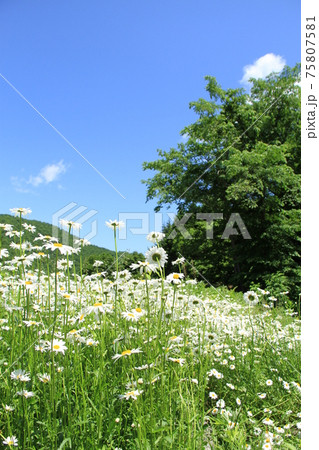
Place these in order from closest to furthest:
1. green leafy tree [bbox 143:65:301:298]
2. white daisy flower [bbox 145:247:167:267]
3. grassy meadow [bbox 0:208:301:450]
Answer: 1. grassy meadow [bbox 0:208:301:450]
2. white daisy flower [bbox 145:247:167:267]
3. green leafy tree [bbox 143:65:301:298]

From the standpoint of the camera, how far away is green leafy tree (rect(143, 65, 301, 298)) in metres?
16.6

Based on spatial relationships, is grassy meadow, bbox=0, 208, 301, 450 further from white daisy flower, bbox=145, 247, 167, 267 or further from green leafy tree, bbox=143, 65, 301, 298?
green leafy tree, bbox=143, 65, 301, 298

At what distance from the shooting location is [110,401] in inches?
92.0

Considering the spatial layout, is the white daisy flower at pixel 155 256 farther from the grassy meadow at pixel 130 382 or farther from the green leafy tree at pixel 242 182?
the green leafy tree at pixel 242 182

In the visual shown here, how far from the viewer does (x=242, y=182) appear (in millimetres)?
16328

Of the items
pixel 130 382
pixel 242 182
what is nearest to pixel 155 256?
pixel 130 382

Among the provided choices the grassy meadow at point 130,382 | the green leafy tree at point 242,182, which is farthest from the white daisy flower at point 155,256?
the green leafy tree at point 242,182

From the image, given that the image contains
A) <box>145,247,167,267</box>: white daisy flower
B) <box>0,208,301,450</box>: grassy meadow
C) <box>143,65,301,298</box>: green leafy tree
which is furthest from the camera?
<box>143,65,301,298</box>: green leafy tree

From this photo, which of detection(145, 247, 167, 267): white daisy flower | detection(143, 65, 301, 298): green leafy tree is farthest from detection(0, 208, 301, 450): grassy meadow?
detection(143, 65, 301, 298): green leafy tree

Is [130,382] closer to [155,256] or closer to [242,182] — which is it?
[155,256]

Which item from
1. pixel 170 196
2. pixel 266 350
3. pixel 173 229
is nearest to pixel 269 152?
pixel 170 196
